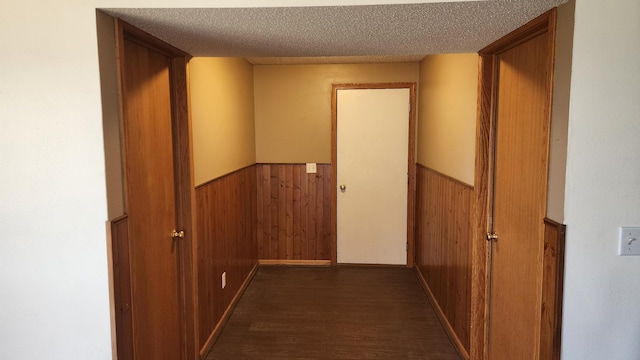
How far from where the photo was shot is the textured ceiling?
1.52 metres

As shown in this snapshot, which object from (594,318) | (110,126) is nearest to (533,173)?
(594,318)

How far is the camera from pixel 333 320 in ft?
11.0

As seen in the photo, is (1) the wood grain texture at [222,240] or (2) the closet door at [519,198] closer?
(2) the closet door at [519,198]

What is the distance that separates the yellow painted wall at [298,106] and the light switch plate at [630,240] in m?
3.22

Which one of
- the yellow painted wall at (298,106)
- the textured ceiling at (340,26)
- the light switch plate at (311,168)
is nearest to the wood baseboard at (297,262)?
the light switch plate at (311,168)

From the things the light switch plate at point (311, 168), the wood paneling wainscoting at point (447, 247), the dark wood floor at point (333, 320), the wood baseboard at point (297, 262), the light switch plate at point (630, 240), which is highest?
the light switch plate at point (311, 168)

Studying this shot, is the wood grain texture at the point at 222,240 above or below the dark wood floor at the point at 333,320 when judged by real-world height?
above

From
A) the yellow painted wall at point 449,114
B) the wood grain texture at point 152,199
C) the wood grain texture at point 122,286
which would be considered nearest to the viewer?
the wood grain texture at point 122,286

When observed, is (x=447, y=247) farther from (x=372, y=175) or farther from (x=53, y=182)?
(x=53, y=182)

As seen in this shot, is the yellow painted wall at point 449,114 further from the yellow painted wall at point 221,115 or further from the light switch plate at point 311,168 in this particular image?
the yellow painted wall at point 221,115

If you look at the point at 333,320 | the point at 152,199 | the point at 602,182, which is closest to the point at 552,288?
the point at 602,182

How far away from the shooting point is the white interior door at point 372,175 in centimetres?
448

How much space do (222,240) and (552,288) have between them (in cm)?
238

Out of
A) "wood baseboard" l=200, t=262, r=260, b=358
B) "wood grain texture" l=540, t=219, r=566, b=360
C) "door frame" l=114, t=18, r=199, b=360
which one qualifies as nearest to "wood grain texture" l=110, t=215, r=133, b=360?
"door frame" l=114, t=18, r=199, b=360
